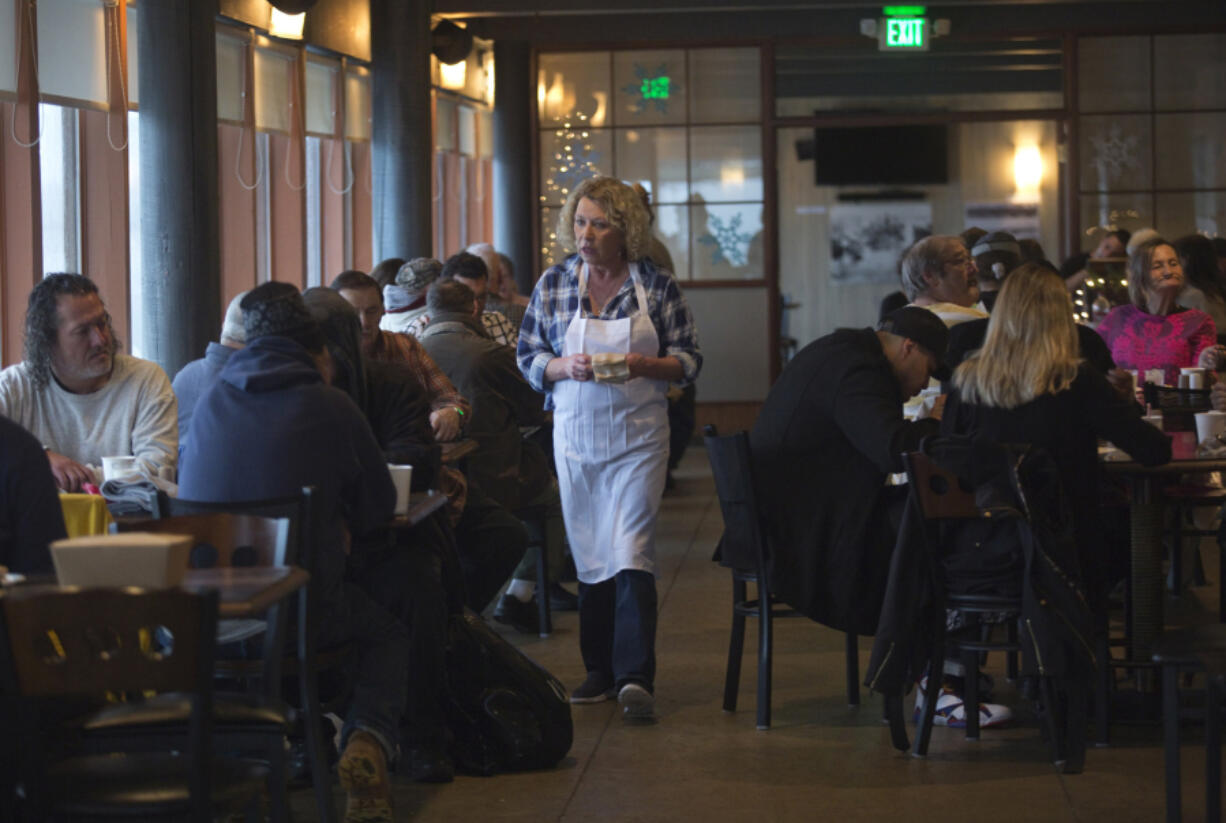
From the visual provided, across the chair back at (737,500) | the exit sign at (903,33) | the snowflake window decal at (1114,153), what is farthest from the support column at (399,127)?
the chair back at (737,500)

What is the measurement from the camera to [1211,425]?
183 inches

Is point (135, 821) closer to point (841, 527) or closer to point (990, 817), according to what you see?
point (990, 817)

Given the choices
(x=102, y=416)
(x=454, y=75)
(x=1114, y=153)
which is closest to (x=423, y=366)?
(x=102, y=416)

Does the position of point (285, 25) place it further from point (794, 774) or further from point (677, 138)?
point (794, 774)

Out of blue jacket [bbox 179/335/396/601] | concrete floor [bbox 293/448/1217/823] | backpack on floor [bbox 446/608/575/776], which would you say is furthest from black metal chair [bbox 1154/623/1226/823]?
blue jacket [bbox 179/335/396/601]

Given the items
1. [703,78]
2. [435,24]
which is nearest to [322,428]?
[435,24]

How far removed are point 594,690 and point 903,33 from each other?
29.3ft

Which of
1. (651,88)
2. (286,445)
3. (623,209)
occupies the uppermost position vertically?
(651,88)

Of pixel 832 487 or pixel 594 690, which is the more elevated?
pixel 832 487

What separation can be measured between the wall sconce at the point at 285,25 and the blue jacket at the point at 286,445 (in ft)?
19.7

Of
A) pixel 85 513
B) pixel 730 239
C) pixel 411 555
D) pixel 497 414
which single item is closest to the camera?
pixel 85 513

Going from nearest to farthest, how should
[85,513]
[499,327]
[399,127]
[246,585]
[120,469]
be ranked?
[246,585], [85,513], [120,469], [499,327], [399,127]

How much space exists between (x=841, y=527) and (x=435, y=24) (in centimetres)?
833

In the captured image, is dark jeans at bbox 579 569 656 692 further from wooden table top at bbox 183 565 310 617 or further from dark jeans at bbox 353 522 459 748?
wooden table top at bbox 183 565 310 617
